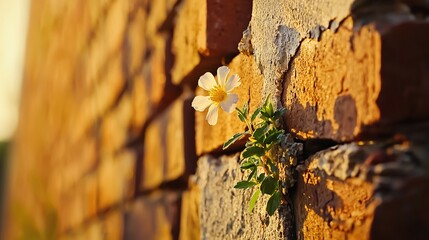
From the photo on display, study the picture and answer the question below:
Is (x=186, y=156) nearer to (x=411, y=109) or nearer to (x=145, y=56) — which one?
(x=145, y=56)

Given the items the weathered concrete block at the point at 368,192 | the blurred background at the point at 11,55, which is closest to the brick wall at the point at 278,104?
the weathered concrete block at the point at 368,192

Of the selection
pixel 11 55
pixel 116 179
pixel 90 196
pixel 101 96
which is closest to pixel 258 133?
pixel 116 179

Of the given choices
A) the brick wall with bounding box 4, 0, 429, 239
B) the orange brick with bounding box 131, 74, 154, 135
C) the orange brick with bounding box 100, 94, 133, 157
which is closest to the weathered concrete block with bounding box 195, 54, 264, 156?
the brick wall with bounding box 4, 0, 429, 239

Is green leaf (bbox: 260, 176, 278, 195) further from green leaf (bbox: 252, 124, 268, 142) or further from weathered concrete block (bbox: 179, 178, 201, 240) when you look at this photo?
weathered concrete block (bbox: 179, 178, 201, 240)

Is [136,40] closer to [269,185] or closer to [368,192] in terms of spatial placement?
[269,185]

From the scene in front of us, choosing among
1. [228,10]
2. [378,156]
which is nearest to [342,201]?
[378,156]

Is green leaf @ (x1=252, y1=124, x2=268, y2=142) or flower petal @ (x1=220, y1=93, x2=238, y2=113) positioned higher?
flower petal @ (x1=220, y1=93, x2=238, y2=113)
